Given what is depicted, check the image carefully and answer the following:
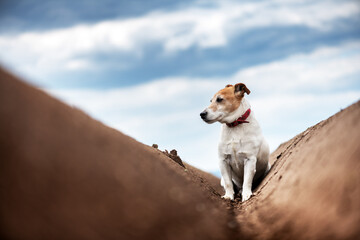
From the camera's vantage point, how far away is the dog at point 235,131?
659cm

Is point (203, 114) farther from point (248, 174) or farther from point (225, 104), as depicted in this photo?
point (248, 174)

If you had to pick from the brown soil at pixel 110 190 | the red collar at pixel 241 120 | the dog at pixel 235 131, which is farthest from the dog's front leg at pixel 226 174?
the brown soil at pixel 110 190

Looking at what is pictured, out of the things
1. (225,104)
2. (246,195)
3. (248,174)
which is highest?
(225,104)

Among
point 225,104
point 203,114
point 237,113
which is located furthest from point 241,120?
point 203,114

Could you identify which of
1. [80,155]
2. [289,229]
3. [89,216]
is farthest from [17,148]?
[289,229]

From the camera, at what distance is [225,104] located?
6586 millimetres

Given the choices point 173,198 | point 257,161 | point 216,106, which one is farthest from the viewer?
point 257,161

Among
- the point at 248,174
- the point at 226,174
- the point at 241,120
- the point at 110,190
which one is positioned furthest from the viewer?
the point at 226,174

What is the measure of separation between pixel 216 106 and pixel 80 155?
164 inches

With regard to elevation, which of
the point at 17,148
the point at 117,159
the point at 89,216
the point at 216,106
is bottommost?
the point at 89,216

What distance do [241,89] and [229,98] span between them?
0.33m

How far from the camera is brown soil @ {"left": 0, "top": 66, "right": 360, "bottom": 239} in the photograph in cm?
234

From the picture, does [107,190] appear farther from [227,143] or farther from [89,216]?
[227,143]

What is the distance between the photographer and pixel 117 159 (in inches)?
125
